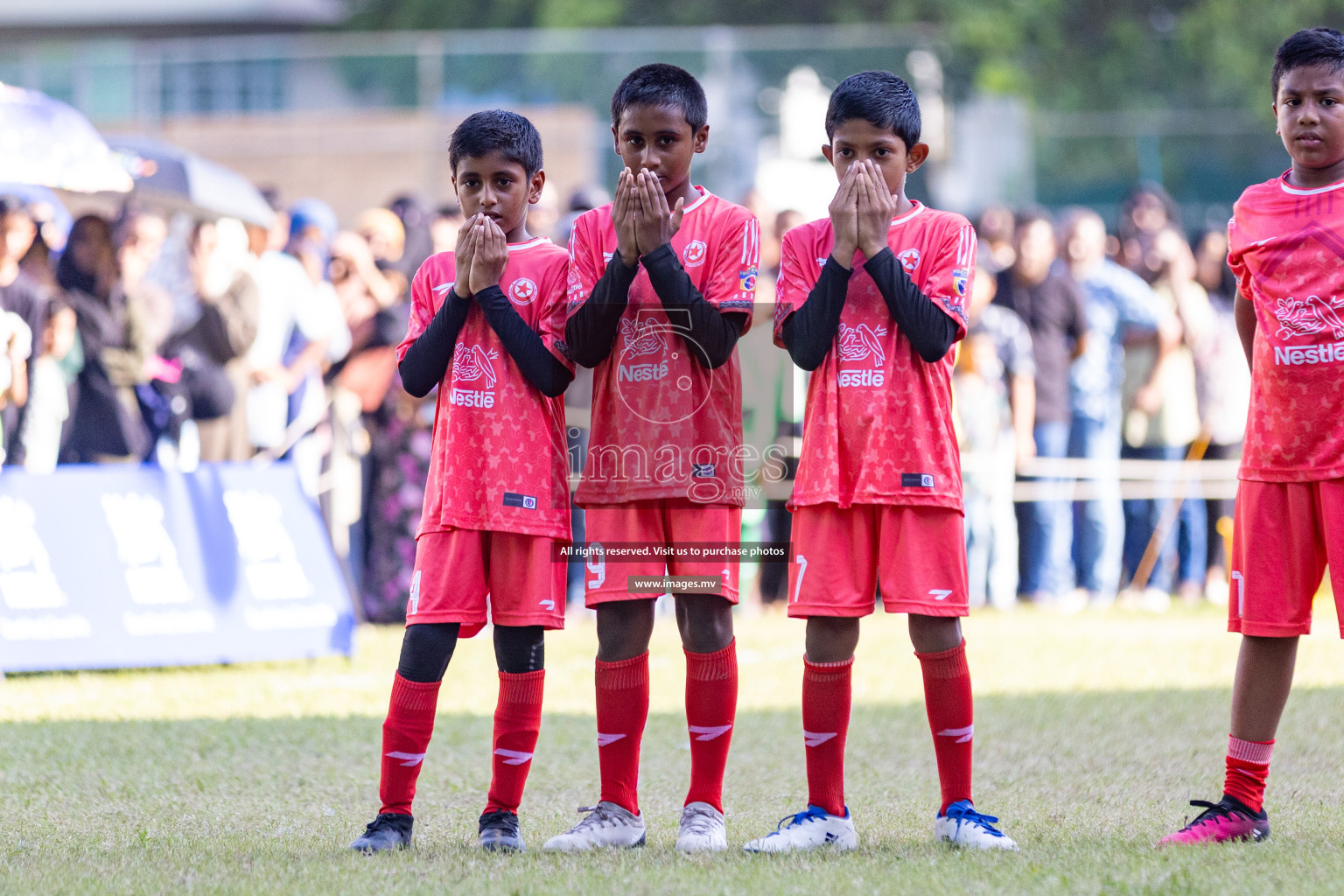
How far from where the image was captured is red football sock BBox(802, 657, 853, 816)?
Result: 4566 mm

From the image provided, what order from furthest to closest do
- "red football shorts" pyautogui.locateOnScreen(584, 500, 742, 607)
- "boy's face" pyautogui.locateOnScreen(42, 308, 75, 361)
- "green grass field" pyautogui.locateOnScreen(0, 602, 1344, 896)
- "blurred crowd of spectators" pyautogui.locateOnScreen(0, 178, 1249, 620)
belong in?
"blurred crowd of spectators" pyautogui.locateOnScreen(0, 178, 1249, 620) → "boy's face" pyautogui.locateOnScreen(42, 308, 75, 361) → "red football shorts" pyautogui.locateOnScreen(584, 500, 742, 607) → "green grass field" pyautogui.locateOnScreen(0, 602, 1344, 896)

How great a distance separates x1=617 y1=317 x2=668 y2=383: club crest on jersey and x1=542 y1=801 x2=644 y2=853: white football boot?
1.23 metres

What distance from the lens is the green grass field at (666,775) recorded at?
406cm

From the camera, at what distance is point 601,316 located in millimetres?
4477

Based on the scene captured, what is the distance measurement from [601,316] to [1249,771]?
2.25 meters

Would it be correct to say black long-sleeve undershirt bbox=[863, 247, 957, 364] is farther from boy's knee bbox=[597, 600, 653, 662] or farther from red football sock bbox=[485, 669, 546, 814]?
red football sock bbox=[485, 669, 546, 814]

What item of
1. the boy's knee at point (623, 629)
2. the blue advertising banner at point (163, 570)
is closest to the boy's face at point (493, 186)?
the boy's knee at point (623, 629)

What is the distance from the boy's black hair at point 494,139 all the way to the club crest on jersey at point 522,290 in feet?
1.09

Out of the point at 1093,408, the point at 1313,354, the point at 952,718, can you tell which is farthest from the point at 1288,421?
the point at 1093,408

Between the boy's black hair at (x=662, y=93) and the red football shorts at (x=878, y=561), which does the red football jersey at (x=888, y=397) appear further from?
the boy's black hair at (x=662, y=93)

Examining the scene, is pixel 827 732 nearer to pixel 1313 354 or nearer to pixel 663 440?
pixel 663 440

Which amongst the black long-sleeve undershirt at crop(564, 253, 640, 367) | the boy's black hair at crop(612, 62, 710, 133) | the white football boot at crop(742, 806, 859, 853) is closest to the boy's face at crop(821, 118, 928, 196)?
the boy's black hair at crop(612, 62, 710, 133)

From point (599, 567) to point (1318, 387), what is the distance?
207 cm

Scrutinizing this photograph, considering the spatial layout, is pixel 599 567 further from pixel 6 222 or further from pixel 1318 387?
pixel 6 222
